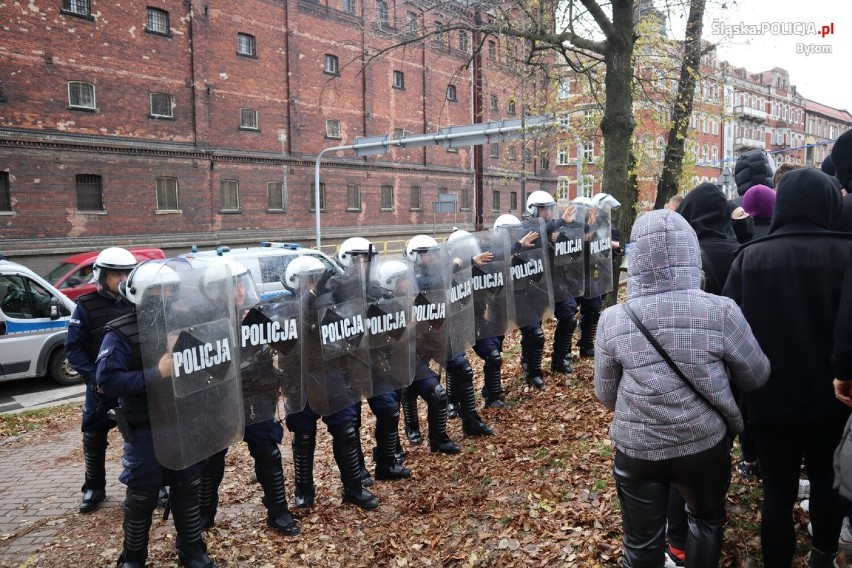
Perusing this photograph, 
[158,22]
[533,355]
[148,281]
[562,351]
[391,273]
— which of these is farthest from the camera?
[158,22]

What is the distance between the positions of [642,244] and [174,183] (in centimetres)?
2550

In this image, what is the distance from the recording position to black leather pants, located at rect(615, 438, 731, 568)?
2873mm

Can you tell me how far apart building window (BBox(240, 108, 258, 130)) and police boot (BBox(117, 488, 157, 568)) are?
84.9ft

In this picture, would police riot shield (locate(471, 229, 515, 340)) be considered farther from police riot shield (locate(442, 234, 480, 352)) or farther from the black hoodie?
the black hoodie

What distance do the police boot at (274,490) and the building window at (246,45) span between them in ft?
86.7

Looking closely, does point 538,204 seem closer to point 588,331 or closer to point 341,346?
point 588,331

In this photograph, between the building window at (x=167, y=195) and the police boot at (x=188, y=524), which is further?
the building window at (x=167, y=195)

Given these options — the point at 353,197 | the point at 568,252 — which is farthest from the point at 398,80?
the point at 568,252

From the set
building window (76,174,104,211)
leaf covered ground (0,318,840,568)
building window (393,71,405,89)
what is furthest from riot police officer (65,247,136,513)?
building window (393,71,405,89)

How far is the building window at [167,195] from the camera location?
25016 mm

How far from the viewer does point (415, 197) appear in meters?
36.9

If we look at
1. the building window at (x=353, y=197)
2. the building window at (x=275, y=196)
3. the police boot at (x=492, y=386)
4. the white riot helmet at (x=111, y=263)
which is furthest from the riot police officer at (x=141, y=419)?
the building window at (x=353, y=197)

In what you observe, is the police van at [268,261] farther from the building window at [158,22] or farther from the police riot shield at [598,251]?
the building window at [158,22]

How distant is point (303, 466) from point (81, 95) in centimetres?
2232
